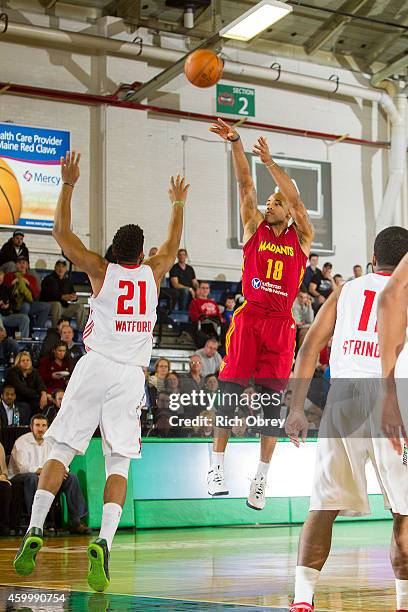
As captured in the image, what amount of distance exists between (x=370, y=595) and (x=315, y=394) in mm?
9496

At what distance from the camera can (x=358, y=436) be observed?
4.73m

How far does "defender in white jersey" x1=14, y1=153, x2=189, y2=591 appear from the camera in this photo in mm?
6648

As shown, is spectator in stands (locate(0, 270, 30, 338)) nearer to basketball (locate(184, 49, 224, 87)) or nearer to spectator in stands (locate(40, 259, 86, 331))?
spectator in stands (locate(40, 259, 86, 331))

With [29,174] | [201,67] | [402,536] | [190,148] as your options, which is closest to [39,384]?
[201,67]

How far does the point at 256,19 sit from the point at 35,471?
8755mm

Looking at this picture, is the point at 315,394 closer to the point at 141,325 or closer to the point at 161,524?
the point at 161,524

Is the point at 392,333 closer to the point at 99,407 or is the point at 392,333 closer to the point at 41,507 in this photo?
the point at 99,407

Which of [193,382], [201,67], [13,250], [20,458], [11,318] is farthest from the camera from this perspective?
[13,250]

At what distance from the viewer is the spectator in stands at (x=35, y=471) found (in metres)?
11.5

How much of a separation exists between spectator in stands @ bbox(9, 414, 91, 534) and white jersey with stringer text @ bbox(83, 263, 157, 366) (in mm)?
5124

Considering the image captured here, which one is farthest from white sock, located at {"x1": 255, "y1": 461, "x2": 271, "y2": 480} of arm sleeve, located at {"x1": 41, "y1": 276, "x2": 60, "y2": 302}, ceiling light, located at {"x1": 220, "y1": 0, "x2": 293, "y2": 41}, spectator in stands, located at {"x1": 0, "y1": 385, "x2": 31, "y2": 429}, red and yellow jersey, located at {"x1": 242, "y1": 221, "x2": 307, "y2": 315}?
ceiling light, located at {"x1": 220, "y1": 0, "x2": 293, "y2": 41}

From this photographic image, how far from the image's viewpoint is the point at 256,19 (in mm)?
16438

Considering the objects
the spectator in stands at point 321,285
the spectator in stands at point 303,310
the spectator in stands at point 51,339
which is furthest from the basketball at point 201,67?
the spectator in stands at point 321,285

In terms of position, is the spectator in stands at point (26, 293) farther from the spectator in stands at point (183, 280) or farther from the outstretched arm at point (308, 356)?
the outstretched arm at point (308, 356)
